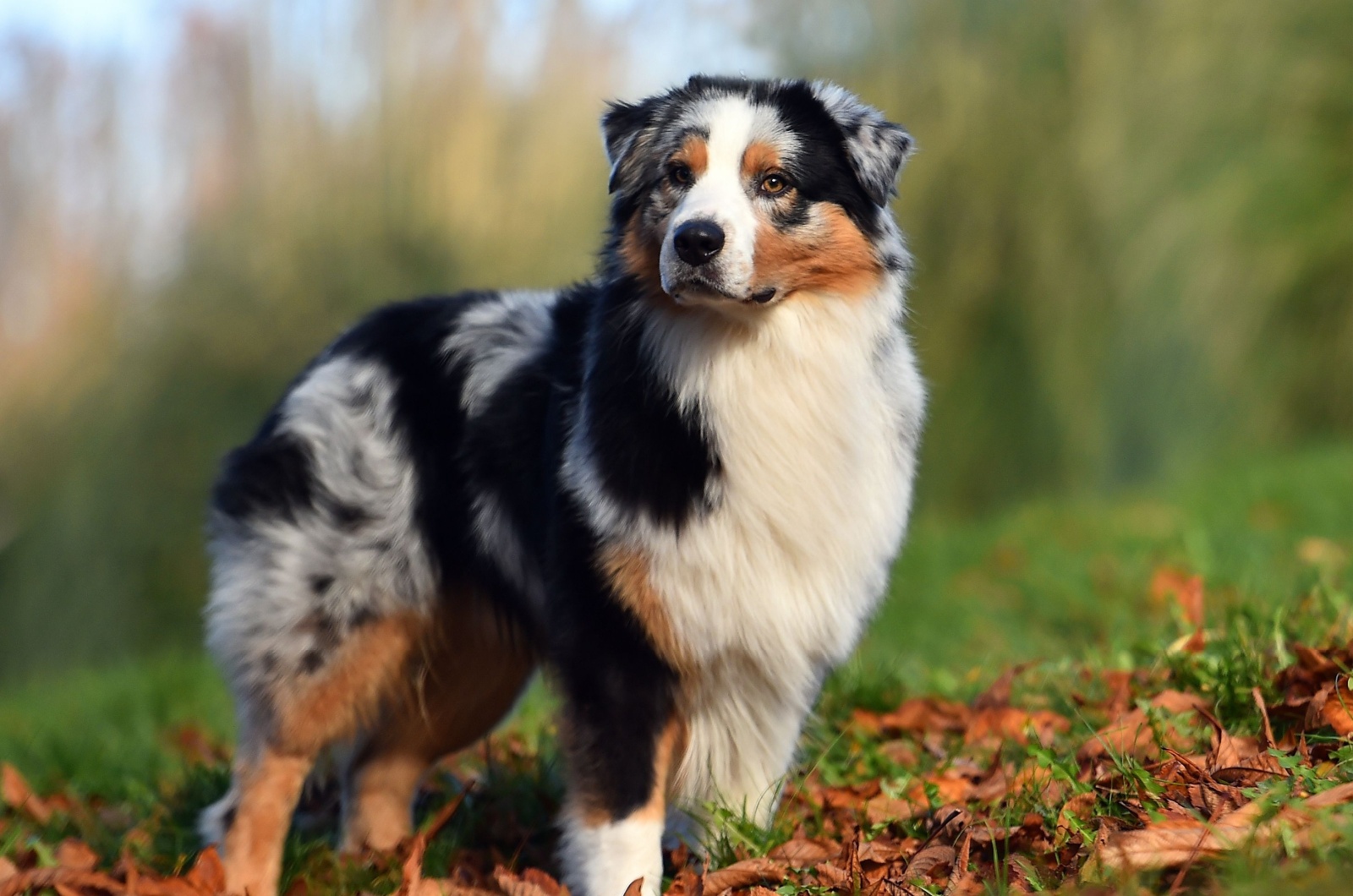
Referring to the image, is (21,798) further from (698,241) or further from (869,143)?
(869,143)

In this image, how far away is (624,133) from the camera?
3775mm

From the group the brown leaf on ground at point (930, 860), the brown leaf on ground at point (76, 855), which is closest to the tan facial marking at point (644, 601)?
the brown leaf on ground at point (930, 860)

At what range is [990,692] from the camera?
4477mm

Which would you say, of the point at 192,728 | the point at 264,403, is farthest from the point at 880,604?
the point at 264,403

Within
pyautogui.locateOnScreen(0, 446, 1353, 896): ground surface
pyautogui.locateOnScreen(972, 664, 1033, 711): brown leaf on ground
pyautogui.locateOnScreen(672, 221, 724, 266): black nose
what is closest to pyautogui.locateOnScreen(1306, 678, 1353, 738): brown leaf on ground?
pyautogui.locateOnScreen(0, 446, 1353, 896): ground surface

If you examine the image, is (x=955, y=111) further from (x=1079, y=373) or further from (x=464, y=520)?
(x=464, y=520)

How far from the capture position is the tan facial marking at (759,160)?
135 inches

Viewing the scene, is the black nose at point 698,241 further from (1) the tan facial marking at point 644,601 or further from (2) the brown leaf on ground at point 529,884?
(2) the brown leaf on ground at point 529,884

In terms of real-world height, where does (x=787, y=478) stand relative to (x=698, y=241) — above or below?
below

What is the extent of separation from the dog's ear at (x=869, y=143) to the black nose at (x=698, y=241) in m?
0.57

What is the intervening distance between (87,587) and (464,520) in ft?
22.0

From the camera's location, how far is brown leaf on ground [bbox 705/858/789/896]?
10.7 feet

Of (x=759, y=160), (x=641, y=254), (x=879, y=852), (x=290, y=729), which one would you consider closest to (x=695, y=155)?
(x=759, y=160)

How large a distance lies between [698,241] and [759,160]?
366 millimetres
